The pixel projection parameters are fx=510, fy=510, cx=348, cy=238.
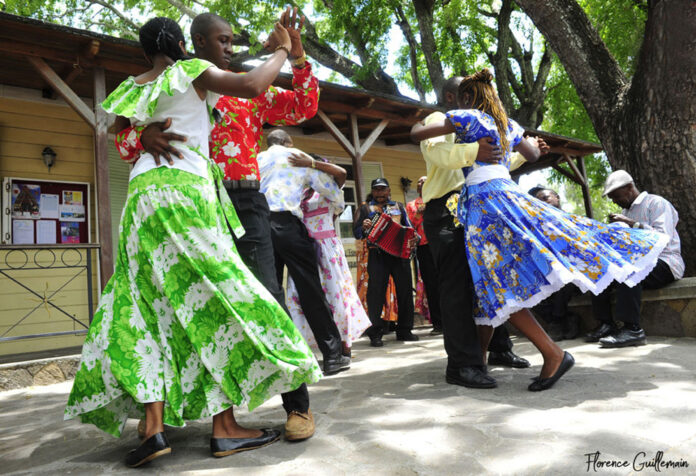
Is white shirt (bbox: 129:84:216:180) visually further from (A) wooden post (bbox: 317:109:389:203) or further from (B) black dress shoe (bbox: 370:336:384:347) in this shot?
(A) wooden post (bbox: 317:109:389:203)

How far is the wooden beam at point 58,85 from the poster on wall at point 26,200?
201 centimetres

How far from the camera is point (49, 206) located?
6883 millimetres

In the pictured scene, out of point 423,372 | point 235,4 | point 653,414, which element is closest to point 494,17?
point 235,4

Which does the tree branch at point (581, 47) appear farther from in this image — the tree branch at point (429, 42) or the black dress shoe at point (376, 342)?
the tree branch at point (429, 42)

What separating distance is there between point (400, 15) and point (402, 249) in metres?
10.5

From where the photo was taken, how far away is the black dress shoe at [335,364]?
12.5 ft

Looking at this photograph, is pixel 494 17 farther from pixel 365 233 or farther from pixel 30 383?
pixel 30 383

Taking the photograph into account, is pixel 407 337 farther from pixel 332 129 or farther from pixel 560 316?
pixel 332 129

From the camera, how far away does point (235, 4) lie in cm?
1268

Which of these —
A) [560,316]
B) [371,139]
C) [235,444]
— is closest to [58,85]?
[371,139]

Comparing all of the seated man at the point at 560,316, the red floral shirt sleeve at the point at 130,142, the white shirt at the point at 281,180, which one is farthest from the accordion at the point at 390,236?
the red floral shirt sleeve at the point at 130,142

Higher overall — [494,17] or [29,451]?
[494,17]

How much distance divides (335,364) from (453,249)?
142cm

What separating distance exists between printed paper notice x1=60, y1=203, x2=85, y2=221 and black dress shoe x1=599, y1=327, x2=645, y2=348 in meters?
6.61
